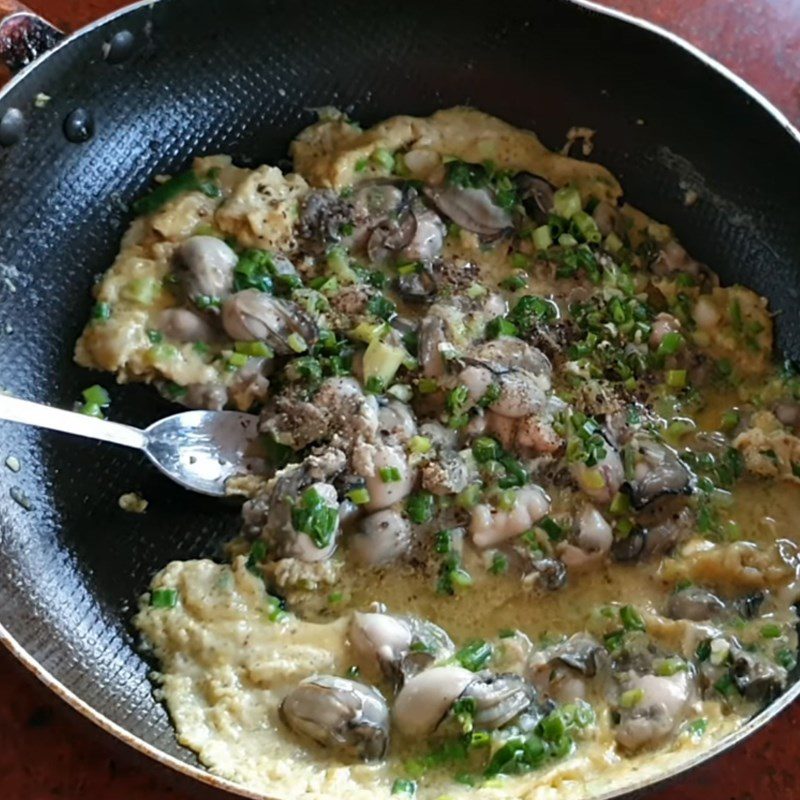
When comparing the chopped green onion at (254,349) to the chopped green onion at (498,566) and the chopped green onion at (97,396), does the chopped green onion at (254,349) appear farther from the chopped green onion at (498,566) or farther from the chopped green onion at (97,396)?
the chopped green onion at (498,566)

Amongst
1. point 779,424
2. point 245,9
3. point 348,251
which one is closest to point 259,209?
point 348,251

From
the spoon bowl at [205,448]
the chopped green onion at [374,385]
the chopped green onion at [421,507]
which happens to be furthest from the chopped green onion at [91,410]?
the chopped green onion at [421,507]

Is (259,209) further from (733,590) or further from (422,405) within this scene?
(733,590)

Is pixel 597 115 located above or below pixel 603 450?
above

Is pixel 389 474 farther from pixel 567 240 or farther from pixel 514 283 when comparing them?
pixel 567 240

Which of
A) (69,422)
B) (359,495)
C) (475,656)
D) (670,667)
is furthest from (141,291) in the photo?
(670,667)

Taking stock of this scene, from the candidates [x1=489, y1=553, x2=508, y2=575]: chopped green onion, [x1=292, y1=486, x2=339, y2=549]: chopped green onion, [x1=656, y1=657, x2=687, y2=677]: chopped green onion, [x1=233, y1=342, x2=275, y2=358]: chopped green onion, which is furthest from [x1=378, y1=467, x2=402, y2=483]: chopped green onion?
[x1=656, y1=657, x2=687, y2=677]: chopped green onion

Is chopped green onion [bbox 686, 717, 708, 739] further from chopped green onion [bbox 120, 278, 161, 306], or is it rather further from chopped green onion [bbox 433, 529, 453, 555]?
chopped green onion [bbox 120, 278, 161, 306]

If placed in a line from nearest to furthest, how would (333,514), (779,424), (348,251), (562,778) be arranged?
(562,778)
(333,514)
(779,424)
(348,251)
